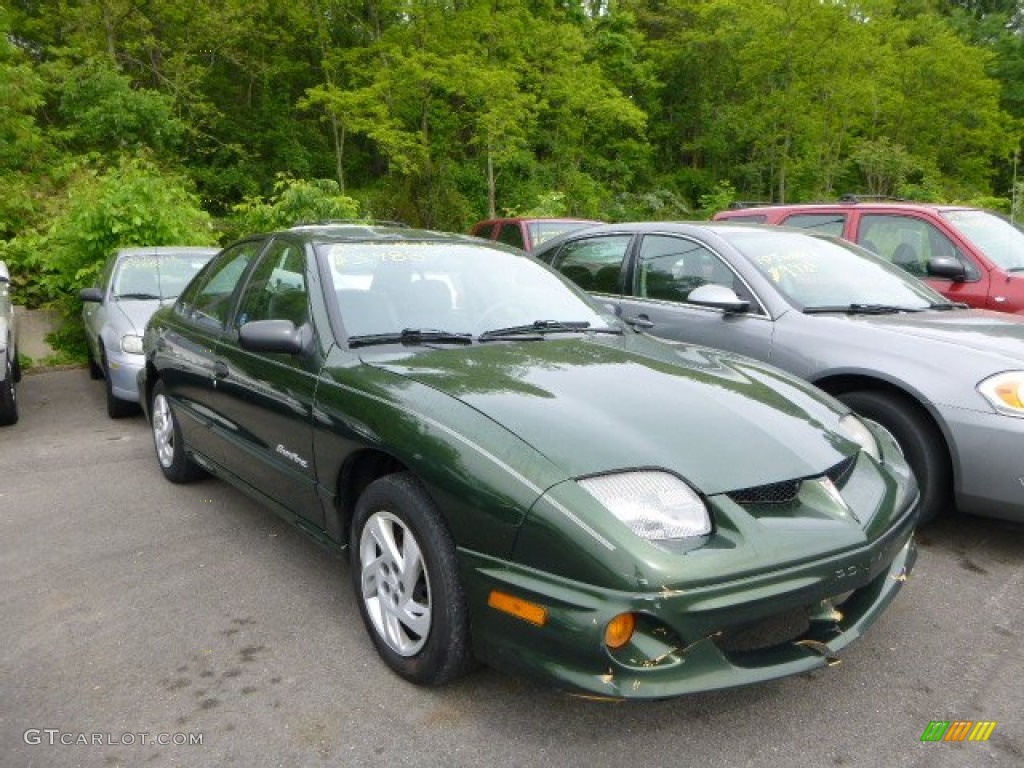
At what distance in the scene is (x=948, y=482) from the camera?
12.0 feet

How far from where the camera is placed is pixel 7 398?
635cm

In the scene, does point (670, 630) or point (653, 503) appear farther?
point (653, 503)

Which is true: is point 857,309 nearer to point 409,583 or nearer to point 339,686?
point 409,583

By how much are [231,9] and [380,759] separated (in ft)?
71.4

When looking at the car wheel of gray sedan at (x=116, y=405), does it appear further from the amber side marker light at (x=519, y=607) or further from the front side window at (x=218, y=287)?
the amber side marker light at (x=519, y=607)

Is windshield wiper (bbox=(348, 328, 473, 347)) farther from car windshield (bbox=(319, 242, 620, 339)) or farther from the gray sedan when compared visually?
the gray sedan

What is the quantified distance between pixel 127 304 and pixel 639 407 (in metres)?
5.94

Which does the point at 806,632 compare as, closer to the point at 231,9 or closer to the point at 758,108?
the point at 231,9

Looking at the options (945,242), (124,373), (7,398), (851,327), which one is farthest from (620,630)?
(7,398)

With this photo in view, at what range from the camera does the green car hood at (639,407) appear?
2285mm

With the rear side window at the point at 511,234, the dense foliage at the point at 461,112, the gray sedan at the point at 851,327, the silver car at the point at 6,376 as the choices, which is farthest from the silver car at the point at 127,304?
the rear side window at the point at 511,234

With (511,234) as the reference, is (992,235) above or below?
above

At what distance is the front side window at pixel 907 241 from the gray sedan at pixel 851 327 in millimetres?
1393

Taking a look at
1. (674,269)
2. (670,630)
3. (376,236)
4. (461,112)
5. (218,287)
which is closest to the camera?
(670,630)
